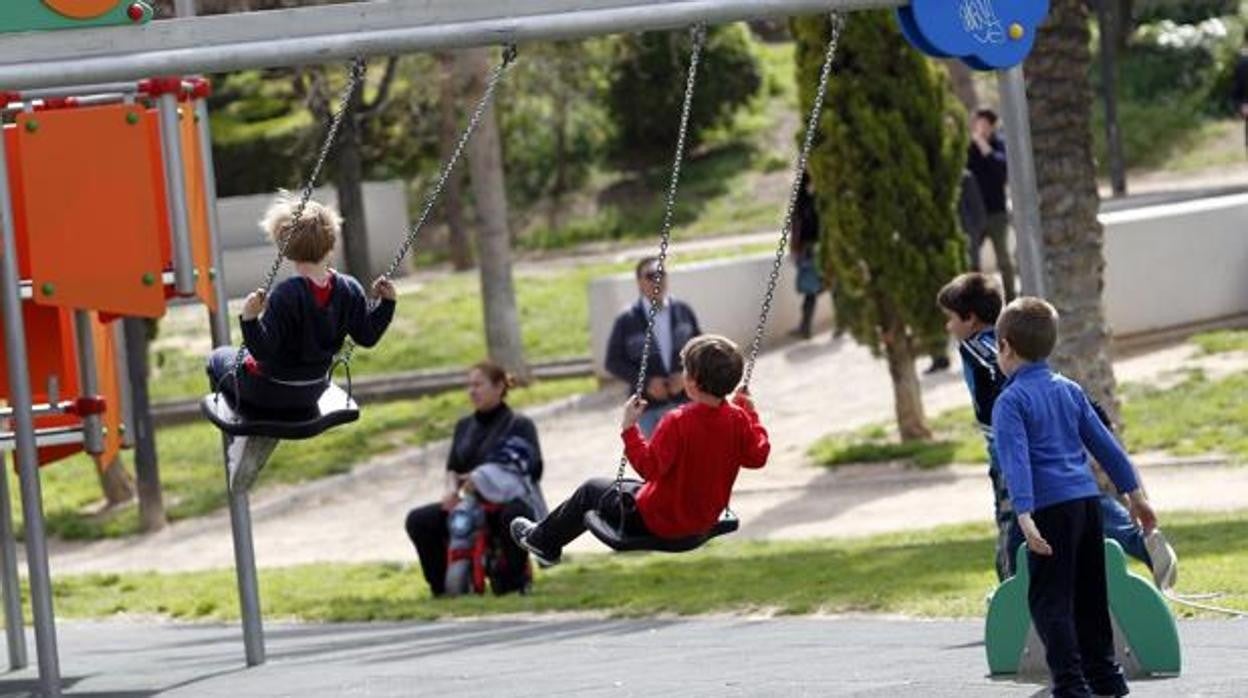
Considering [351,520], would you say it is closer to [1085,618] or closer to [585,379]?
[585,379]

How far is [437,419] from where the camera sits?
928 inches

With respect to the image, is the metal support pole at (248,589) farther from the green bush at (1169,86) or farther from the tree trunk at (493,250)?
the green bush at (1169,86)

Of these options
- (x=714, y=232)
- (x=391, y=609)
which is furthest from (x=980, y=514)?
(x=714, y=232)

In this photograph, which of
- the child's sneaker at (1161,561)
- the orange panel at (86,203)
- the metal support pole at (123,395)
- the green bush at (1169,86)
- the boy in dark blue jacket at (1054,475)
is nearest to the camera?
the boy in dark blue jacket at (1054,475)

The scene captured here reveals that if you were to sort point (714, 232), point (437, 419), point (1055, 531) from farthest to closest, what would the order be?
1. point (714, 232)
2. point (437, 419)
3. point (1055, 531)

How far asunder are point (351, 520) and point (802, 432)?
3335 mm

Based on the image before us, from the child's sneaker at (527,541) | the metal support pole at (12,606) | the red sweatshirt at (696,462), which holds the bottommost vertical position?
the metal support pole at (12,606)

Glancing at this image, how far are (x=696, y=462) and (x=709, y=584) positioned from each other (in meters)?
4.98

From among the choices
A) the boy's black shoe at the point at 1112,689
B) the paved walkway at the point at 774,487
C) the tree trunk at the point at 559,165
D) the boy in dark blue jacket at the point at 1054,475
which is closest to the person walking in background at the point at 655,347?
the paved walkway at the point at 774,487

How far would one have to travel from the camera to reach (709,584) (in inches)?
580

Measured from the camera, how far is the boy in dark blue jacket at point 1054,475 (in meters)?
8.98

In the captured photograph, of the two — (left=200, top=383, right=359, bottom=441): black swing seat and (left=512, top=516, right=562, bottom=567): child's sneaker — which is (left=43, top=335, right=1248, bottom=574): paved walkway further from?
(left=200, top=383, right=359, bottom=441): black swing seat

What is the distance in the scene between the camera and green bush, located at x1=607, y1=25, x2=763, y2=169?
33.8m

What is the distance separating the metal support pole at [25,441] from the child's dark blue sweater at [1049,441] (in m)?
4.46
